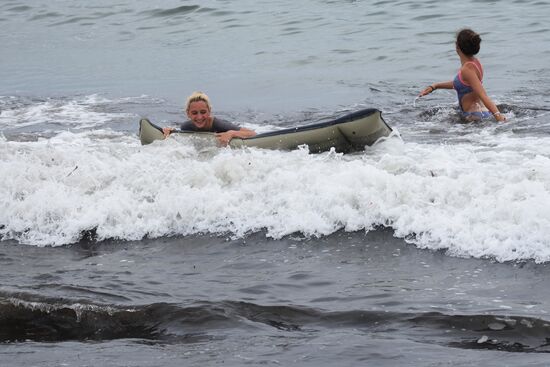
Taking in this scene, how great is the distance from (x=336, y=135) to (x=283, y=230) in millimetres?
1921

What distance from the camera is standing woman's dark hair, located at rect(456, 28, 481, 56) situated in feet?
35.3

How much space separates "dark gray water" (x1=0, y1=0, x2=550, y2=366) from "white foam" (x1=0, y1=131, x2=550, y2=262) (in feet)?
0.06

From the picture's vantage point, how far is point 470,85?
11.0 meters

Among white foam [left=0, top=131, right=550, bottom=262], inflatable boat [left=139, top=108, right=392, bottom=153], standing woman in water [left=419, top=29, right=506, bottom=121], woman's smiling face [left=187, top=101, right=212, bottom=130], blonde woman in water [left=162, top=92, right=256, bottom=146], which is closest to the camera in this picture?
white foam [left=0, top=131, right=550, bottom=262]

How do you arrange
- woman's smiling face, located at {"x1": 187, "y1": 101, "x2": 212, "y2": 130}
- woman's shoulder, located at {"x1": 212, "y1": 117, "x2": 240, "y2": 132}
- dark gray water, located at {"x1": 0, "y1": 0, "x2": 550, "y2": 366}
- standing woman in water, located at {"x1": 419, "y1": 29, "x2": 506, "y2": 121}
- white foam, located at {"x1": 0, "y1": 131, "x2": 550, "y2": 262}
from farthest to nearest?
standing woman in water, located at {"x1": 419, "y1": 29, "x2": 506, "y2": 121}
woman's shoulder, located at {"x1": 212, "y1": 117, "x2": 240, "y2": 132}
woman's smiling face, located at {"x1": 187, "y1": 101, "x2": 212, "y2": 130}
white foam, located at {"x1": 0, "y1": 131, "x2": 550, "y2": 262}
dark gray water, located at {"x1": 0, "y1": 0, "x2": 550, "y2": 366}

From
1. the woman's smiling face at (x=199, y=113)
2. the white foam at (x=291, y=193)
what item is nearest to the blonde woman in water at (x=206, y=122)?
the woman's smiling face at (x=199, y=113)

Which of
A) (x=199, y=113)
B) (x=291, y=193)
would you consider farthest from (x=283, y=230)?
(x=199, y=113)

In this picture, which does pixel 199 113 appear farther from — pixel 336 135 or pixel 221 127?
pixel 336 135

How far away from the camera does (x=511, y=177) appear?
7934mm

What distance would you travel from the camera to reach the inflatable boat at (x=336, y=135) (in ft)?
30.4

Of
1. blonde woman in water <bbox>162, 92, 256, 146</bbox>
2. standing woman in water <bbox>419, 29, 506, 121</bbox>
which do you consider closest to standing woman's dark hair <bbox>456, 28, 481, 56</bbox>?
standing woman in water <bbox>419, 29, 506, 121</bbox>

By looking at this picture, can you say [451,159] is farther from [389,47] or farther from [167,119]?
[389,47]

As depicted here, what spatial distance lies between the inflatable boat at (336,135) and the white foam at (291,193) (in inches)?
6.1

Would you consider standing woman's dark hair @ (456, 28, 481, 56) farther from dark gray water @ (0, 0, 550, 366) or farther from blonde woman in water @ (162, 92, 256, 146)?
blonde woman in water @ (162, 92, 256, 146)
